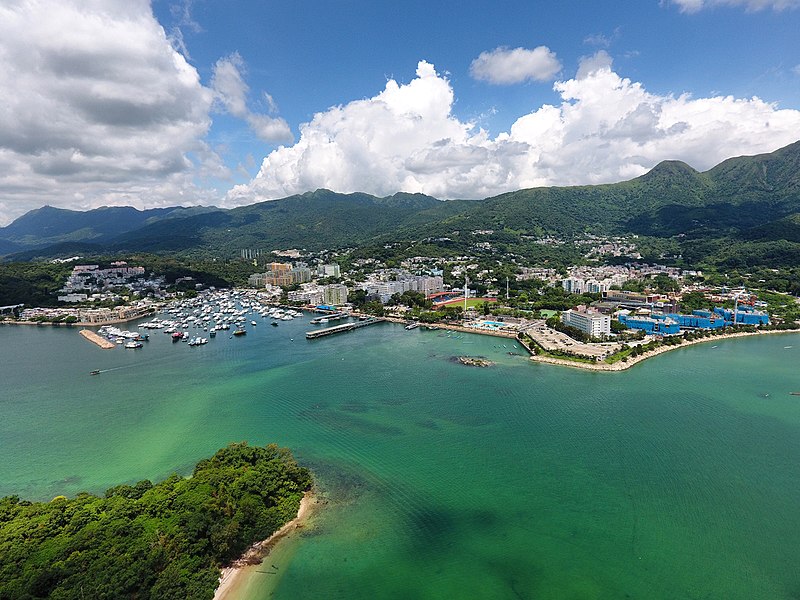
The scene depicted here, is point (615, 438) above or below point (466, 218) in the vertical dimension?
below

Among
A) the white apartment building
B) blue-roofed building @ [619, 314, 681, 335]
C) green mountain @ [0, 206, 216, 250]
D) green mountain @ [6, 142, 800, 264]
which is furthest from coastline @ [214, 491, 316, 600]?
green mountain @ [0, 206, 216, 250]

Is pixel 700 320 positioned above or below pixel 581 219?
below

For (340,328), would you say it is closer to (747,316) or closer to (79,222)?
(747,316)

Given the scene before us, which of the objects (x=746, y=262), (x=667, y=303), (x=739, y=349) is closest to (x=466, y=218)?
(x=746, y=262)

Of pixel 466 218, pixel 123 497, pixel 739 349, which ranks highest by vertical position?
pixel 466 218

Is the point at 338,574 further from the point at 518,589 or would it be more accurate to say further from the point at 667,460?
the point at 667,460

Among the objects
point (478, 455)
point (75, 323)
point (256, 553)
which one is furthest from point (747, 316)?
point (75, 323)

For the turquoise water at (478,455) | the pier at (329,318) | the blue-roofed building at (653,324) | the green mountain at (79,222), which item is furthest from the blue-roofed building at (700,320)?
the green mountain at (79,222)
